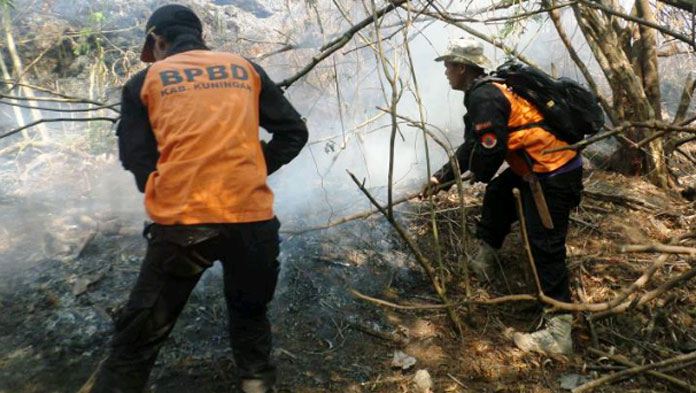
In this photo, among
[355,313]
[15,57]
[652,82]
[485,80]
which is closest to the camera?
[485,80]

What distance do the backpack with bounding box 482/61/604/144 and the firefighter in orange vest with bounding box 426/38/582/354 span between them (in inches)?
2.1

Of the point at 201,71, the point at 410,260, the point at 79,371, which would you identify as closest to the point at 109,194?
the point at 79,371

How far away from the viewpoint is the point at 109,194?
625 centimetres

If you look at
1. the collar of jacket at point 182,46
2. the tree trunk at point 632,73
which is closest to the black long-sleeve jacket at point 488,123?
the collar of jacket at point 182,46

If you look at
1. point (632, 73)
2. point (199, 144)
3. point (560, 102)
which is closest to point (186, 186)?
point (199, 144)

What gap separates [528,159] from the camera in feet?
9.68

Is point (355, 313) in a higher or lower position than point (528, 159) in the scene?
lower

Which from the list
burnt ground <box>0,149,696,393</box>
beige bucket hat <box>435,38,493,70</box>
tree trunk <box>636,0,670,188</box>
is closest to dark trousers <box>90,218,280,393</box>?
burnt ground <box>0,149,696,393</box>

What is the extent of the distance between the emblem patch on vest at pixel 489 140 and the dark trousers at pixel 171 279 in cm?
146

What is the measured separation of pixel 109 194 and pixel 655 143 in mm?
6882

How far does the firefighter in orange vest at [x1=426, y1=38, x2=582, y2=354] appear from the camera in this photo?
2.80m

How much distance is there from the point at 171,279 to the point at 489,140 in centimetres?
204

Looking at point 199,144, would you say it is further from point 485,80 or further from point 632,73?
point 632,73

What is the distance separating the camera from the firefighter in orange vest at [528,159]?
9.20 feet
